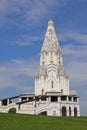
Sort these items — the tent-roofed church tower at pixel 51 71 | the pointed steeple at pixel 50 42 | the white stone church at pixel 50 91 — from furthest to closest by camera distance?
the pointed steeple at pixel 50 42, the tent-roofed church tower at pixel 51 71, the white stone church at pixel 50 91

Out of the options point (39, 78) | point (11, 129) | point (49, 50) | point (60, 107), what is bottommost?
point (11, 129)

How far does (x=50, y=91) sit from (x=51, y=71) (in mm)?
4320

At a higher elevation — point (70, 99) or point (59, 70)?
point (59, 70)

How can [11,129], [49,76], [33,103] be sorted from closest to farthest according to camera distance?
[11,129]
[33,103]
[49,76]

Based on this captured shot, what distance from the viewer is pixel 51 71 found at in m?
72.3

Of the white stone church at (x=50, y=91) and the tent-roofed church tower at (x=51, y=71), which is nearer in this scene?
the white stone church at (x=50, y=91)

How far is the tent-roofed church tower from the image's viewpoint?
7188 cm

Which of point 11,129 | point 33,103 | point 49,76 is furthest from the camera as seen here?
point 49,76

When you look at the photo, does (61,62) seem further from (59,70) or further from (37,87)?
(37,87)

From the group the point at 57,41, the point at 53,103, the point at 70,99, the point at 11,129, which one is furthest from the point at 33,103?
the point at 11,129

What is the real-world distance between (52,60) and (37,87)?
626 centimetres

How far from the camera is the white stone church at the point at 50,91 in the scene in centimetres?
6750

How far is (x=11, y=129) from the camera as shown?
71.5 ft

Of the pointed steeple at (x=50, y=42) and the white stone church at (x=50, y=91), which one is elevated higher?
the pointed steeple at (x=50, y=42)
